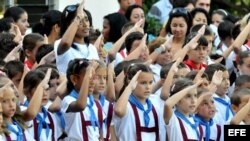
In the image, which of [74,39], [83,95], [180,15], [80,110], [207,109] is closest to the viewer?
[83,95]

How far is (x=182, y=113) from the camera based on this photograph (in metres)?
12.3

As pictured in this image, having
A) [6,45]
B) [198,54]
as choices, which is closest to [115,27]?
[198,54]

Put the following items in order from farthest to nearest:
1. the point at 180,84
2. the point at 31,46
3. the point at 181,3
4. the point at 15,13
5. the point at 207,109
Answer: the point at 181,3
the point at 15,13
the point at 31,46
the point at 207,109
the point at 180,84

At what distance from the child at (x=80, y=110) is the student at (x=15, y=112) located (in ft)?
1.42

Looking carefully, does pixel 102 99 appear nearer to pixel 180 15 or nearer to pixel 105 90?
pixel 105 90

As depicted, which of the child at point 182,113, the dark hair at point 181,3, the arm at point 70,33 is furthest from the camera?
the dark hair at point 181,3

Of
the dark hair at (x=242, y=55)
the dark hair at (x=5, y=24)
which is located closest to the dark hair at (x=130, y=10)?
the dark hair at (x=242, y=55)

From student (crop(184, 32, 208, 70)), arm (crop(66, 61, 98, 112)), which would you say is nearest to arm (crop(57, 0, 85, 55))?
arm (crop(66, 61, 98, 112))

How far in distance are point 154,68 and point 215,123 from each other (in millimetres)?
1128

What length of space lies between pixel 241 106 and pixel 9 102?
2953 mm

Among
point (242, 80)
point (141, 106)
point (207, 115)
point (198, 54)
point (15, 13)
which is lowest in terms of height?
point (207, 115)

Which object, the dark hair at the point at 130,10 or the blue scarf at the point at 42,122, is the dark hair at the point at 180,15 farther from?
the blue scarf at the point at 42,122

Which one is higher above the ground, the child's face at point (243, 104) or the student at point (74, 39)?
the student at point (74, 39)

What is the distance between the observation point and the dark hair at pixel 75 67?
38.5ft
